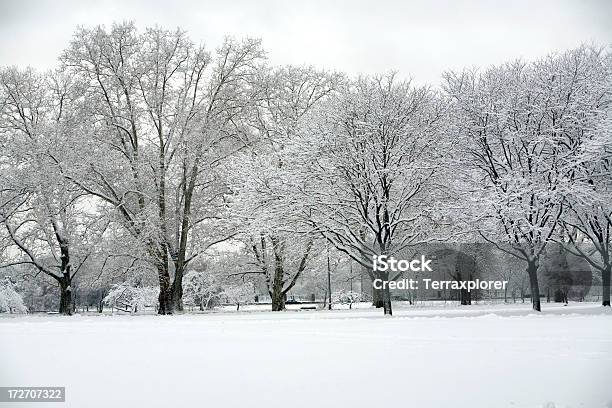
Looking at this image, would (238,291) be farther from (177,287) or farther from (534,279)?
(534,279)

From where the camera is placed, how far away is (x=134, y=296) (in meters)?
41.4

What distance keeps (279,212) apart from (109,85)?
12.7m

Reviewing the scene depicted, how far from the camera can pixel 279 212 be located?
1065 inches

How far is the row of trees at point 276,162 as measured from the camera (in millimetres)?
26484

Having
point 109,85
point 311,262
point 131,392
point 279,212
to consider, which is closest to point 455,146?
point 279,212

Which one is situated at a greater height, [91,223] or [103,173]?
[103,173]

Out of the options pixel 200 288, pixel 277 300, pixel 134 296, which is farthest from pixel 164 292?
pixel 200 288

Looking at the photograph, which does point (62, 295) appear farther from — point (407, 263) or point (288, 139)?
point (407, 263)

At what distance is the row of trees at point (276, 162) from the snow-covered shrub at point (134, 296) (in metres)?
2.69

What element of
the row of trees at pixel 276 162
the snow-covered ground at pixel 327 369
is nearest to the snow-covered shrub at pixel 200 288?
the row of trees at pixel 276 162

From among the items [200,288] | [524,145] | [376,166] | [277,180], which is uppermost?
[524,145]

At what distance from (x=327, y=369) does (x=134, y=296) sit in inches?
1305

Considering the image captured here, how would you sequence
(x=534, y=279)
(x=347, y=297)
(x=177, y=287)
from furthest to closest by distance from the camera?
(x=347, y=297)
(x=177, y=287)
(x=534, y=279)

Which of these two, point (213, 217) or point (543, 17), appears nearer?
point (543, 17)
